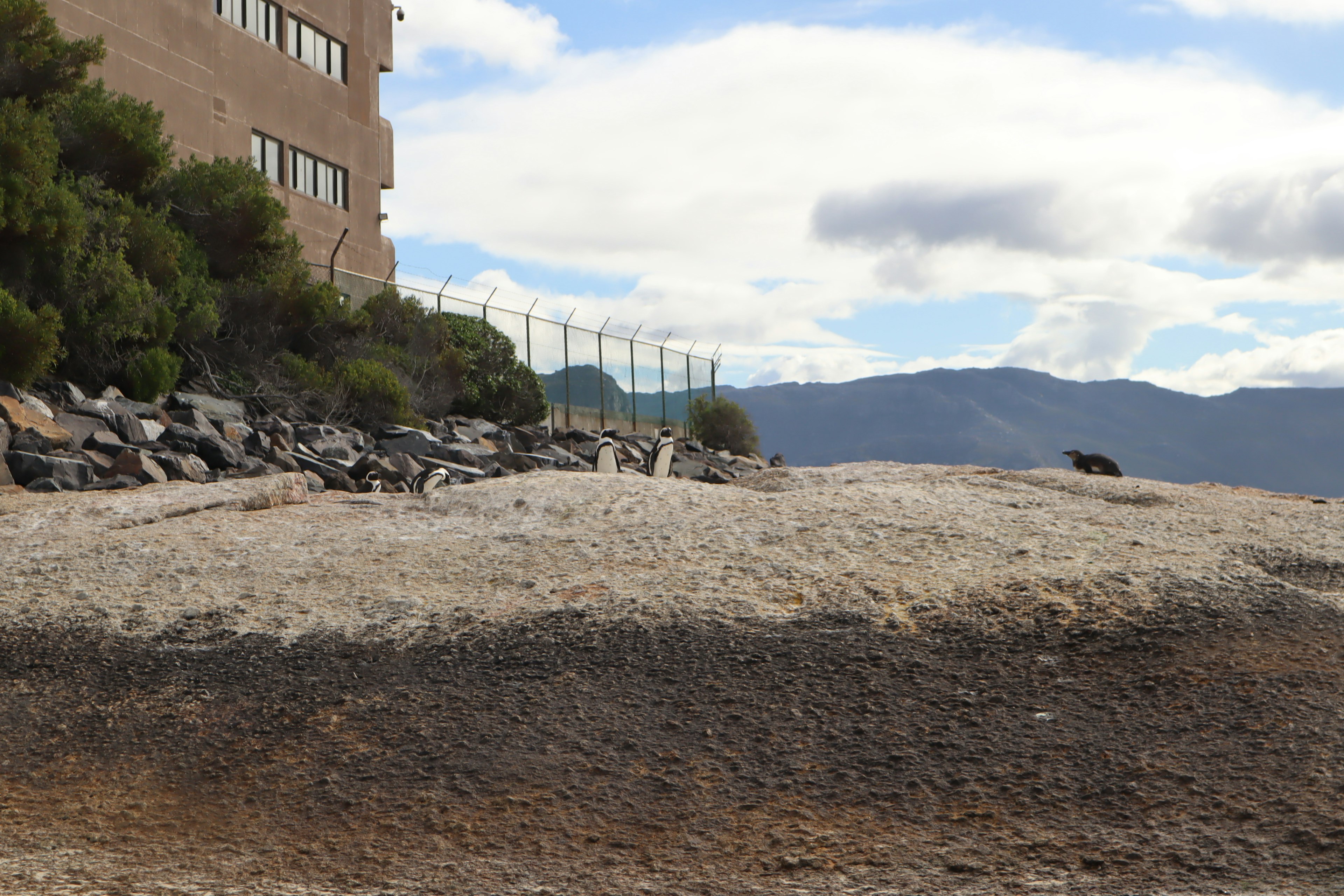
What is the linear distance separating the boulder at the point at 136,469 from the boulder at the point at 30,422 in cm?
122

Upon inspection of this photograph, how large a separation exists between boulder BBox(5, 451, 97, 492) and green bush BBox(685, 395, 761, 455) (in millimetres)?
19627

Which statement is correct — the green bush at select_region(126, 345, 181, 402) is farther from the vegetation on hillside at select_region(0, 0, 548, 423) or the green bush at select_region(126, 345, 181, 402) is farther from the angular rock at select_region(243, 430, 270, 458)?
the angular rock at select_region(243, 430, 270, 458)

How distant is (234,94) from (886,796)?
23375 millimetres

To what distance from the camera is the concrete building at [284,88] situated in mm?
20438

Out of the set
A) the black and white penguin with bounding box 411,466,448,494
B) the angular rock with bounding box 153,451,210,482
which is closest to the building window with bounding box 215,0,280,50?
the angular rock with bounding box 153,451,210,482

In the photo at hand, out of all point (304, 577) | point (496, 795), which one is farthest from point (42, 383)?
point (496, 795)

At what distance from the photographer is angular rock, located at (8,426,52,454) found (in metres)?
10.8

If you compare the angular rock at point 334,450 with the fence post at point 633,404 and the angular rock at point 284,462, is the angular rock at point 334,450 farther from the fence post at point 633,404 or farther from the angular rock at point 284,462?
the fence post at point 633,404

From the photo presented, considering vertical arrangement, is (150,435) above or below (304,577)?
above

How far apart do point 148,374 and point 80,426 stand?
2.80m

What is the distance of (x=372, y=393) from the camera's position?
17641 millimetres

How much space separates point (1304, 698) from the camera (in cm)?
434

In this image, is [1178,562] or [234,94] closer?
[1178,562]

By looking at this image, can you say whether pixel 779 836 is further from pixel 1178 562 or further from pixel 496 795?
pixel 1178 562
